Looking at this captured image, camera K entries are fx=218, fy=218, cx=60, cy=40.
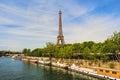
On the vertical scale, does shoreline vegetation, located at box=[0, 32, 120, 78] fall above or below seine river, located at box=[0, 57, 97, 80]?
above

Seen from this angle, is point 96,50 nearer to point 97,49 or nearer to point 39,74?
point 97,49

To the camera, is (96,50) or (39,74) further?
(96,50)

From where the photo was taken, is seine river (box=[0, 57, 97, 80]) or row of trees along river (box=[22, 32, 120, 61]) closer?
seine river (box=[0, 57, 97, 80])

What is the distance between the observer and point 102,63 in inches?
2598

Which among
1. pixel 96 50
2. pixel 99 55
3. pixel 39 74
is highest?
pixel 96 50

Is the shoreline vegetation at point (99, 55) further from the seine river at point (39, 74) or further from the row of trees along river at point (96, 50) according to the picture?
the seine river at point (39, 74)

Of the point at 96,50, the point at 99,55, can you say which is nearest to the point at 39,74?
the point at 99,55

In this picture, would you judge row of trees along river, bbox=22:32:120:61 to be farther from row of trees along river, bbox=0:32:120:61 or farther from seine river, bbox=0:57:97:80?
seine river, bbox=0:57:97:80

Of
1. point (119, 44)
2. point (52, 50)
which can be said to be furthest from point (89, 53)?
point (52, 50)

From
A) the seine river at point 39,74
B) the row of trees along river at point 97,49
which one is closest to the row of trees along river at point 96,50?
the row of trees along river at point 97,49

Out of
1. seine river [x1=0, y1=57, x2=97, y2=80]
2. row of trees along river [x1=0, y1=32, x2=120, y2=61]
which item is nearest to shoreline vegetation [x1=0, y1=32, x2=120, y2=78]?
row of trees along river [x1=0, y1=32, x2=120, y2=61]

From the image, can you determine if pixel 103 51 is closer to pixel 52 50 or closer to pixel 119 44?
pixel 119 44

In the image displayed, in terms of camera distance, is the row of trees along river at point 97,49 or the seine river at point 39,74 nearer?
the seine river at point 39,74

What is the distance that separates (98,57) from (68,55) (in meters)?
24.1
